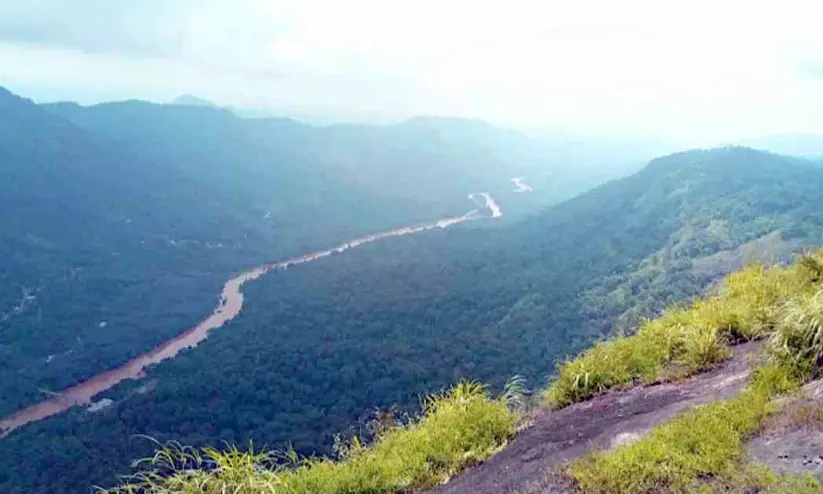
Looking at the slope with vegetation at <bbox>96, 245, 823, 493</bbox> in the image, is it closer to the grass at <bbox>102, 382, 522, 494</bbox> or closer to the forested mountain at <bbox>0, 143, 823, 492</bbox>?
the grass at <bbox>102, 382, 522, 494</bbox>

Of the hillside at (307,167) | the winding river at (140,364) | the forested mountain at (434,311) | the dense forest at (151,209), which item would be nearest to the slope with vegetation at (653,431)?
the forested mountain at (434,311)

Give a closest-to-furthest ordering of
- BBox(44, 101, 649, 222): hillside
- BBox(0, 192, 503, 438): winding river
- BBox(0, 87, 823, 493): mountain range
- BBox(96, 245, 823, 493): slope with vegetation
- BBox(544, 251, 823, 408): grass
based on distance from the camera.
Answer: BBox(96, 245, 823, 493): slope with vegetation → BBox(544, 251, 823, 408): grass → BBox(0, 87, 823, 493): mountain range → BBox(0, 192, 503, 438): winding river → BBox(44, 101, 649, 222): hillside

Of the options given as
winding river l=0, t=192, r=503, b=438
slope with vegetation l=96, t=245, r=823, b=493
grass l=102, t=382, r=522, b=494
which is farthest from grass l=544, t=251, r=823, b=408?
winding river l=0, t=192, r=503, b=438

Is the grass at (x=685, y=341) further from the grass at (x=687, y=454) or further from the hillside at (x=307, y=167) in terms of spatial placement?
the hillside at (x=307, y=167)

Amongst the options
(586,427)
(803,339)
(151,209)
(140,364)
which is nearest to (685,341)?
(803,339)

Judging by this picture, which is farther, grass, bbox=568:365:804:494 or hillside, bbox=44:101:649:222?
hillside, bbox=44:101:649:222
